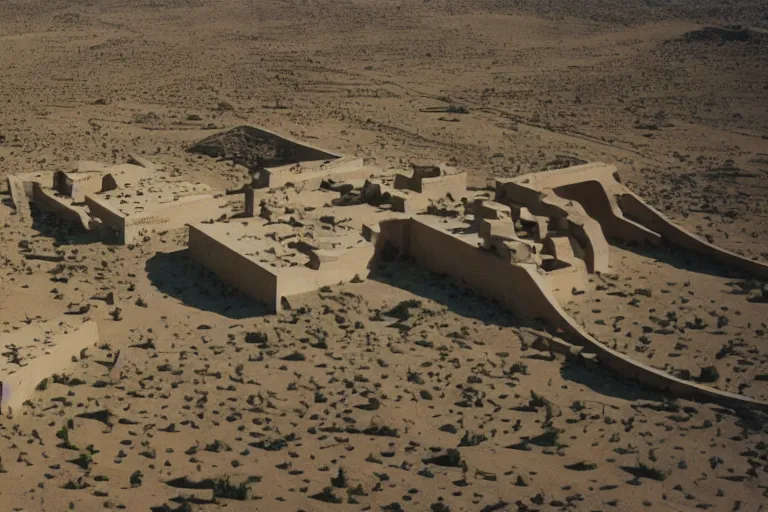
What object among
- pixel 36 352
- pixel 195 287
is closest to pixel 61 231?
pixel 195 287

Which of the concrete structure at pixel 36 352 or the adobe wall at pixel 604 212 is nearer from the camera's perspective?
the concrete structure at pixel 36 352

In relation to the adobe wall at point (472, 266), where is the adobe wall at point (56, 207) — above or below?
below

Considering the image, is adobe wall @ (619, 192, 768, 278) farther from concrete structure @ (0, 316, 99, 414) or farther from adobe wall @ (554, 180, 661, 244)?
concrete structure @ (0, 316, 99, 414)

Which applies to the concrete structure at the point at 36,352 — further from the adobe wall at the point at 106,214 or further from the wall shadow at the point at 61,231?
the wall shadow at the point at 61,231

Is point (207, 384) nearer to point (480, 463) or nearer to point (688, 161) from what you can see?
point (480, 463)

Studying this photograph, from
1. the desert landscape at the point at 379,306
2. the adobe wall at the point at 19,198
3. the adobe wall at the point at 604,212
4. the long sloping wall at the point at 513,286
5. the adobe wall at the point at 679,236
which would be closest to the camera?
the desert landscape at the point at 379,306

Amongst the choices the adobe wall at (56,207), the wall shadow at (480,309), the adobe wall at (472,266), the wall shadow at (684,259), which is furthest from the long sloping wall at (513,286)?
the adobe wall at (56,207)

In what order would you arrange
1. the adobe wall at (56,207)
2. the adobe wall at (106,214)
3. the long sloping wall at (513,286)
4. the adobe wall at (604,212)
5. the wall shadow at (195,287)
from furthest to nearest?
the adobe wall at (604,212)
the adobe wall at (56,207)
the adobe wall at (106,214)
the wall shadow at (195,287)
the long sloping wall at (513,286)

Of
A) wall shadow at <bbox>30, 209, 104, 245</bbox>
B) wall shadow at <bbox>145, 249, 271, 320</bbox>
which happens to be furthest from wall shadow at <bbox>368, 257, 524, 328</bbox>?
wall shadow at <bbox>30, 209, 104, 245</bbox>
